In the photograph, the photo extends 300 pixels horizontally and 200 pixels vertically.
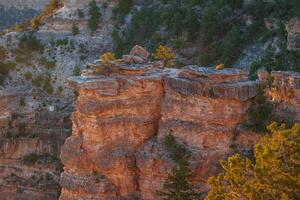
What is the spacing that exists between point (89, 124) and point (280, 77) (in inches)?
340

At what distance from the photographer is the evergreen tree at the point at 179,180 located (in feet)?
84.4

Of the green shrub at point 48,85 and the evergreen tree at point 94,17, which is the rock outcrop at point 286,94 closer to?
the green shrub at point 48,85

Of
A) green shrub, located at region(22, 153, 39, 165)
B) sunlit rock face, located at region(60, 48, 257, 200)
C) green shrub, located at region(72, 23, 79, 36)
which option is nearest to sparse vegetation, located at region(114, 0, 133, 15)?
green shrub, located at region(72, 23, 79, 36)

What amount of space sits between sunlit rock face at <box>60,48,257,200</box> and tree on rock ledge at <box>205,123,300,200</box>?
5461mm

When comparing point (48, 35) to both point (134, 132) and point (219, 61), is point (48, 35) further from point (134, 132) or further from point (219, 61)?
point (134, 132)

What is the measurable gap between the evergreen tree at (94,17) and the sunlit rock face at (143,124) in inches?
1297

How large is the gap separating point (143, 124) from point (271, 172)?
30.4 ft

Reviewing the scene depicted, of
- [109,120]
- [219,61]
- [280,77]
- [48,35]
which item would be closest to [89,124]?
[109,120]

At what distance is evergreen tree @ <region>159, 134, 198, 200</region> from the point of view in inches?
1013

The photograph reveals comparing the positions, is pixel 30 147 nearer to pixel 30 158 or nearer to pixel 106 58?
pixel 30 158

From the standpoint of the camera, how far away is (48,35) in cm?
6150

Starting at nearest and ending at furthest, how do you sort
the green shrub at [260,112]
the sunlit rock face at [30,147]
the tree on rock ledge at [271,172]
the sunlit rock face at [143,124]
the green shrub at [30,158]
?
the tree on rock ledge at [271,172], the green shrub at [260,112], the sunlit rock face at [143,124], the sunlit rock face at [30,147], the green shrub at [30,158]

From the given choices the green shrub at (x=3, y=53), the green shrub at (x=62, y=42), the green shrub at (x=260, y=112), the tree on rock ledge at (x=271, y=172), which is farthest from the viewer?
the green shrub at (x=62, y=42)

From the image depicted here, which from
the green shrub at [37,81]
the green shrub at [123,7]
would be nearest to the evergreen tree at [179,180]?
the green shrub at [37,81]
